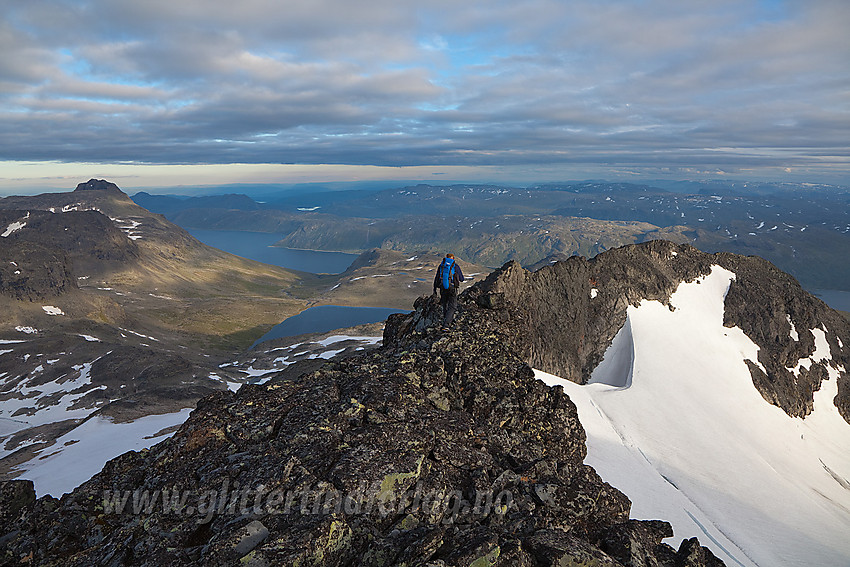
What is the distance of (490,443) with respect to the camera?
17.0 m

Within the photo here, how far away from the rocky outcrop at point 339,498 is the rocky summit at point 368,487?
1.8 inches

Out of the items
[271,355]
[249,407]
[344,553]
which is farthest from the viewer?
[271,355]

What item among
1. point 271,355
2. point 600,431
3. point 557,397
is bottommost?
point 271,355

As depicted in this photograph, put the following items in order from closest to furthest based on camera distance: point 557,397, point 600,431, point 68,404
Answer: point 557,397, point 600,431, point 68,404

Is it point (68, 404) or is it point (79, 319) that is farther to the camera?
point (79, 319)

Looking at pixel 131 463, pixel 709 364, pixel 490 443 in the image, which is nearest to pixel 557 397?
Answer: pixel 490 443

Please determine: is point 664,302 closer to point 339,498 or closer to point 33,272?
point 339,498

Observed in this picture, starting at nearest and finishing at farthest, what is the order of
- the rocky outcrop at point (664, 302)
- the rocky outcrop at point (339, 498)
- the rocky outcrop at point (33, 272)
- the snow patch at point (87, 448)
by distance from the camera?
the rocky outcrop at point (339, 498) < the snow patch at point (87, 448) < the rocky outcrop at point (664, 302) < the rocky outcrop at point (33, 272)

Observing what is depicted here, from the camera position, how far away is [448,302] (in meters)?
28.5

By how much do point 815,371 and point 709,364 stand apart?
24868mm

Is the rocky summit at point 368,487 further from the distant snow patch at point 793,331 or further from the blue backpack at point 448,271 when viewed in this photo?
the distant snow patch at point 793,331

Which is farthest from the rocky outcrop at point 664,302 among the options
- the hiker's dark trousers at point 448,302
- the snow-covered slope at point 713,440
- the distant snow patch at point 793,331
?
the hiker's dark trousers at point 448,302

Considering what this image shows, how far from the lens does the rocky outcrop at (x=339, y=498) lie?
1073 cm

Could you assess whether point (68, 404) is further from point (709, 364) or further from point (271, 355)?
point (709, 364)
